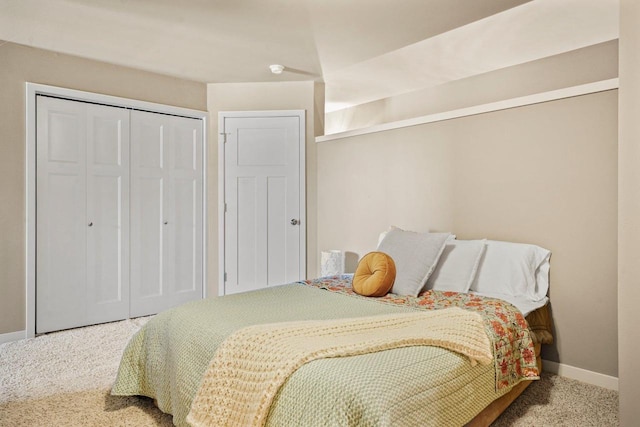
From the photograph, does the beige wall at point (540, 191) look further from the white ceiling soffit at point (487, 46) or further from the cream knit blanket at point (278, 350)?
the cream knit blanket at point (278, 350)

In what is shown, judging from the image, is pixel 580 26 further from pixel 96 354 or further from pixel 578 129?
pixel 96 354

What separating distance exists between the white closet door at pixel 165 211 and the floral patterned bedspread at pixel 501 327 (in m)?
2.40

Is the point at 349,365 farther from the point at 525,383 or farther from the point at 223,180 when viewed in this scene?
the point at 223,180

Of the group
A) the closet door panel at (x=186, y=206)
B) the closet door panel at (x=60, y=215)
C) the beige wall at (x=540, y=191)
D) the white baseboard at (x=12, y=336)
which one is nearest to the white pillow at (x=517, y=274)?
the beige wall at (x=540, y=191)

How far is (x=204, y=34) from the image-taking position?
10.8 feet

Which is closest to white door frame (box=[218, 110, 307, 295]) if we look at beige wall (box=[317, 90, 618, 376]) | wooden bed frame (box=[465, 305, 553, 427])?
beige wall (box=[317, 90, 618, 376])

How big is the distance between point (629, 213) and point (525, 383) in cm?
107

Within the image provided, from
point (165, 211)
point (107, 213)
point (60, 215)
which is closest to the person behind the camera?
point (60, 215)

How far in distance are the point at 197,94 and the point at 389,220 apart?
8.09 feet

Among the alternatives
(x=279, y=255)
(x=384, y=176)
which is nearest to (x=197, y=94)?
(x=279, y=255)

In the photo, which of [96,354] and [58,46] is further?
[58,46]

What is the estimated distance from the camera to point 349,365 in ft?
4.65

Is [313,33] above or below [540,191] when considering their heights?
above

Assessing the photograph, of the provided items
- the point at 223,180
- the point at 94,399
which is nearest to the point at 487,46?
the point at 223,180
